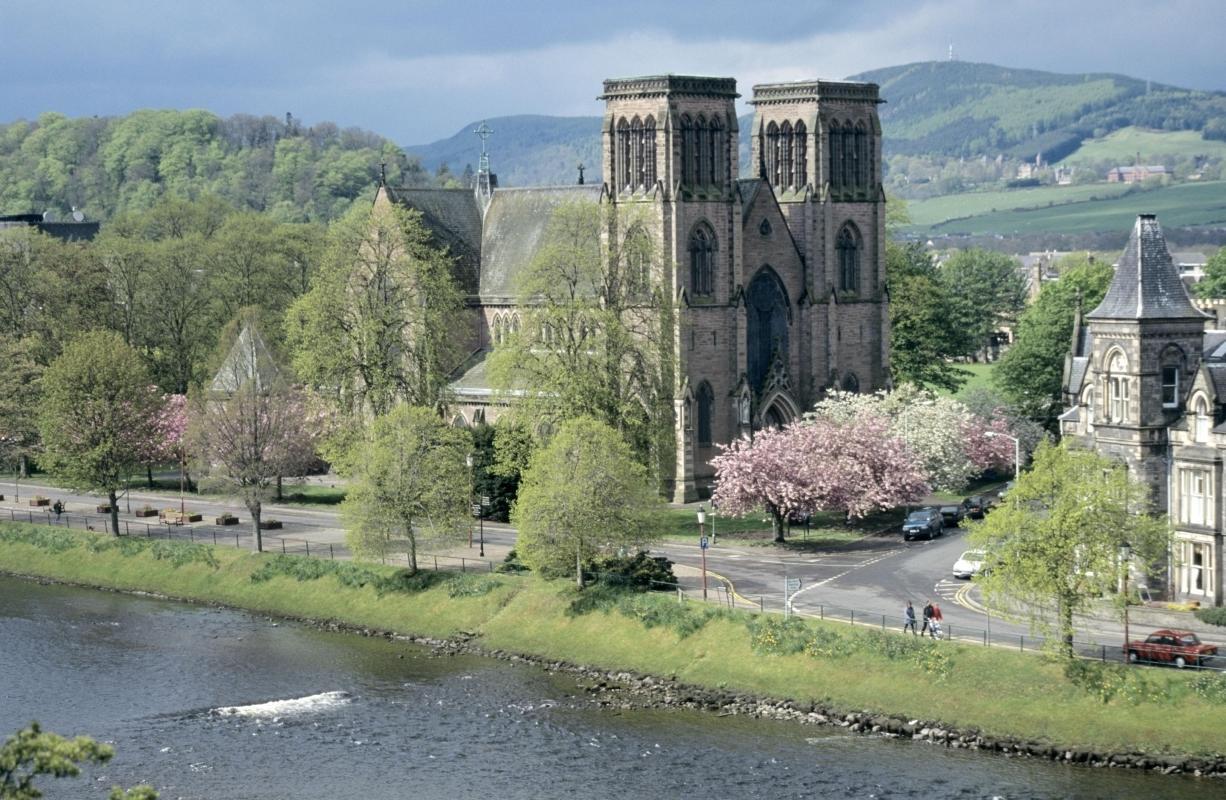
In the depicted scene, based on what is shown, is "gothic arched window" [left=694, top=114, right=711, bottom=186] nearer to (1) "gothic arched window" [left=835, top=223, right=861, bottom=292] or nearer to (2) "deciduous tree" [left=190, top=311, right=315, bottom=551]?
(1) "gothic arched window" [left=835, top=223, right=861, bottom=292]

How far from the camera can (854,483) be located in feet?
292

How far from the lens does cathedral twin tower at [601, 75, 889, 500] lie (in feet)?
321

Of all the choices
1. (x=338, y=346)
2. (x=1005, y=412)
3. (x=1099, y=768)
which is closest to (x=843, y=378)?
(x=1005, y=412)

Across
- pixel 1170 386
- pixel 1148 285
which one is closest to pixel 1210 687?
pixel 1170 386

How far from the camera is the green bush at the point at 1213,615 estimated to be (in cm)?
6619

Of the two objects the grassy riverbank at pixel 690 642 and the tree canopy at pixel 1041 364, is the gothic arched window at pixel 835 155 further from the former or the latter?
the grassy riverbank at pixel 690 642

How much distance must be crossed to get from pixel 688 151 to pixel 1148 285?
33417 mm

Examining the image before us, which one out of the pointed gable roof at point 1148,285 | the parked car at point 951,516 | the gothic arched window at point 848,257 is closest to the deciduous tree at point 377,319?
the gothic arched window at point 848,257

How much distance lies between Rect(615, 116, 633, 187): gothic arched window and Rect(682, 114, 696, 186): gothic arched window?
276 centimetres

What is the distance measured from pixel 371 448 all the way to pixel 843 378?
110ft

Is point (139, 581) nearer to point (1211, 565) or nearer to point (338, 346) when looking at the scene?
point (338, 346)

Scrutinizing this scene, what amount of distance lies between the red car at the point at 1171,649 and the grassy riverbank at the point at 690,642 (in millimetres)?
1452

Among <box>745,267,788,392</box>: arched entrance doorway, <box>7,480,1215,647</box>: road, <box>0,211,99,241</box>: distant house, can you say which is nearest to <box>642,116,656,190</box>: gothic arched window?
<box>745,267,788,392</box>: arched entrance doorway

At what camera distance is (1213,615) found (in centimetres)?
6650
